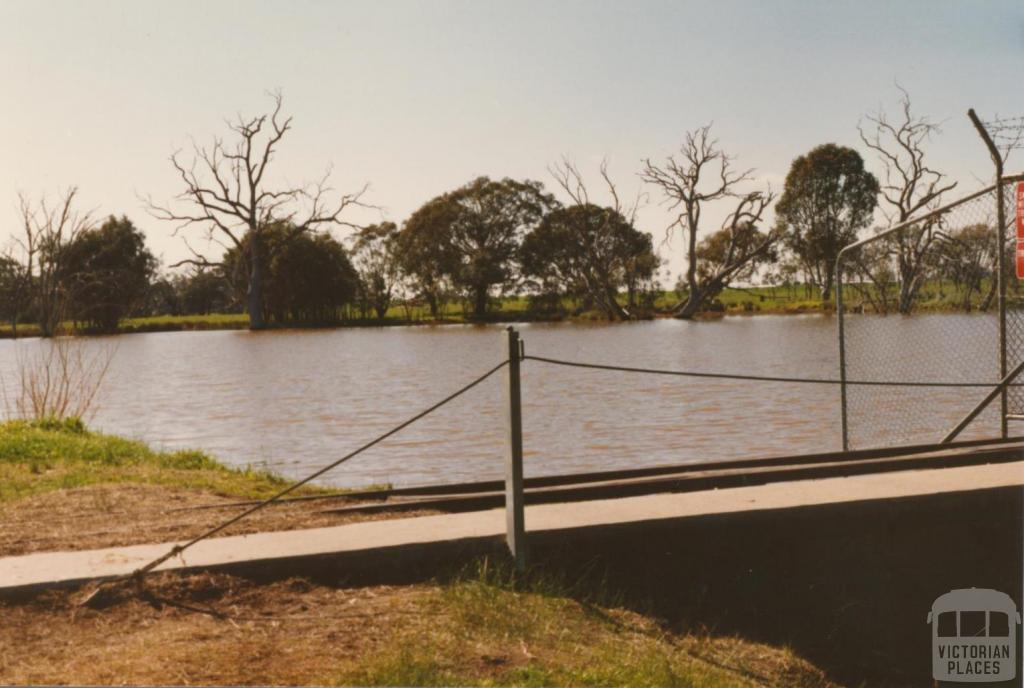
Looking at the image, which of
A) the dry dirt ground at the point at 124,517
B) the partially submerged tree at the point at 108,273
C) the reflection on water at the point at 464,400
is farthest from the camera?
the partially submerged tree at the point at 108,273

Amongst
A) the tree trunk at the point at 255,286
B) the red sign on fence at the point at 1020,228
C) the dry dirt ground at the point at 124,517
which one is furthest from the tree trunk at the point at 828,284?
the tree trunk at the point at 255,286

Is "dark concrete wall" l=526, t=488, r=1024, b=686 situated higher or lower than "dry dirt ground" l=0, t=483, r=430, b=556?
lower

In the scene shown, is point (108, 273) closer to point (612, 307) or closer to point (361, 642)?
point (361, 642)

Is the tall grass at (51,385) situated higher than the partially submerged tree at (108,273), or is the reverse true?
the partially submerged tree at (108,273)

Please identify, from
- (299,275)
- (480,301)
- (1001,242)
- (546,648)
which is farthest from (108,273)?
(480,301)

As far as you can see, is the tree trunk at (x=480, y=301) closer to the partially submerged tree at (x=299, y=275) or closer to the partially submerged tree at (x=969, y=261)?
the partially submerged tree at (x=299, y=275)

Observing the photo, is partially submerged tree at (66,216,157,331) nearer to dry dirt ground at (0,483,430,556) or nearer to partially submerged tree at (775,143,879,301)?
dry dirt ground at (0,483,430,556)

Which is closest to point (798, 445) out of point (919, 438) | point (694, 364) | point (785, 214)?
point (919, 438)

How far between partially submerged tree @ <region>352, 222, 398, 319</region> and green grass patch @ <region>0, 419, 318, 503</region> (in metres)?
19.6

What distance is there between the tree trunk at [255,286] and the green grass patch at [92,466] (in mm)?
15208

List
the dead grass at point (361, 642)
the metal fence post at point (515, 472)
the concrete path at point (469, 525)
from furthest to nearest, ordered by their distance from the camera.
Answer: the metal fence post at point (515, 472)
the concrete path at point (469, 525)
the dead grass at point (361, 642)

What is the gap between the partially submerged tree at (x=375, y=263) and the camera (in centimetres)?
3206

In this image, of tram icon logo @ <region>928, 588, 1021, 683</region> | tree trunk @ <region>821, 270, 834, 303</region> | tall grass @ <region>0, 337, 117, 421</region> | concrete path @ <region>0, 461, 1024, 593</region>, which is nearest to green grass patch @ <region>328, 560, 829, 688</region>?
concrete path @ <region>0, 461, 1024, 593</region>

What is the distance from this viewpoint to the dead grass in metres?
4.29
